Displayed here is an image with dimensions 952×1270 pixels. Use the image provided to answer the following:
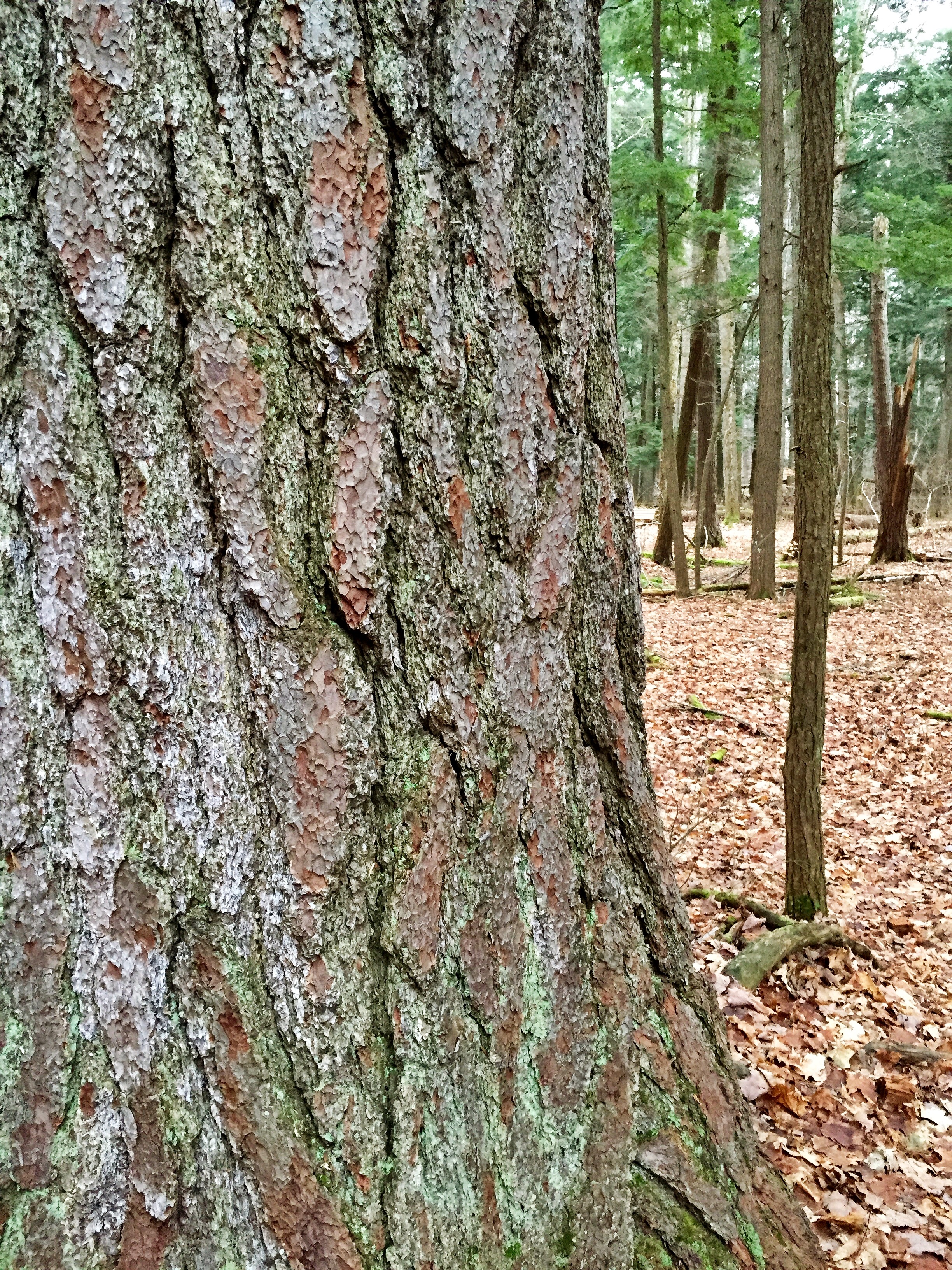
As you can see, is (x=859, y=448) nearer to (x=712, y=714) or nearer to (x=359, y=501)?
(x=712, y=714)

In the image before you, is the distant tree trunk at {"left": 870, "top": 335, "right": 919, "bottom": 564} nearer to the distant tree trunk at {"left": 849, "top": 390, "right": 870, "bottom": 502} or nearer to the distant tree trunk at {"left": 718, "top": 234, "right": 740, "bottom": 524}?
the distant tree trunk at {"left": 718, "top": 234, "right": 740, "bottom": 524}

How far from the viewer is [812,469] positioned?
3553 millimetres

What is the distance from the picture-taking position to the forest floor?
2.31m

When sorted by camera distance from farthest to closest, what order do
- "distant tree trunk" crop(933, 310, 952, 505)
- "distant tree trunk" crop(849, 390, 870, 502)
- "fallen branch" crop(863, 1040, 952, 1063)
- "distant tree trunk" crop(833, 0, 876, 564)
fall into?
"distant tree trunk" crop(849, 390, 870, 502)
"distant tree trunk" crop(933, 310, 952, 505)
"distant tree trunk" crop(833, 0, 876, 564)
"fallen branch" crop(863, 1040, 952, 1063)

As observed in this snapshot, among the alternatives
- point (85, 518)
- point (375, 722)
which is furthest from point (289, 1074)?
point (85, 518)

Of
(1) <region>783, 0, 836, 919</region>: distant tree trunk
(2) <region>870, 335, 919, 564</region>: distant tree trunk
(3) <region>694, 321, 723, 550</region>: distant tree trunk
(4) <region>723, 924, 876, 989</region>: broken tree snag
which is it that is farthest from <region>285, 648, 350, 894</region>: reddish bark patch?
(2) <region>870, 335, 919, 564</region>: distant tree trunk

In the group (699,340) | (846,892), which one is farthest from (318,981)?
(699,340)

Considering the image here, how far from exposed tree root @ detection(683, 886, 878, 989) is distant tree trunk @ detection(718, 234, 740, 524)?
1620cm

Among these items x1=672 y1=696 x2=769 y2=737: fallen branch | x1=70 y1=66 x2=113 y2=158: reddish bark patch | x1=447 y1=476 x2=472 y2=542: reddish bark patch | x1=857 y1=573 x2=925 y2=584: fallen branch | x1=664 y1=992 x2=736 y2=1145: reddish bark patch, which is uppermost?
x1=70 y1=66 x2=113 y2=158: reddish bark patch

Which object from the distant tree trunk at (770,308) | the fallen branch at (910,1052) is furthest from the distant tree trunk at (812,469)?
the distant tree trunk at (770,308)

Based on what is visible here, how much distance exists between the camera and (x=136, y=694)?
110cm

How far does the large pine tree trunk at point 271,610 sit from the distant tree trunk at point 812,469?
8.37 ft

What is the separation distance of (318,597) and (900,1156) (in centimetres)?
248

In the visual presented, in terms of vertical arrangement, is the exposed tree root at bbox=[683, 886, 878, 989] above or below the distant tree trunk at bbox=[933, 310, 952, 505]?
below
